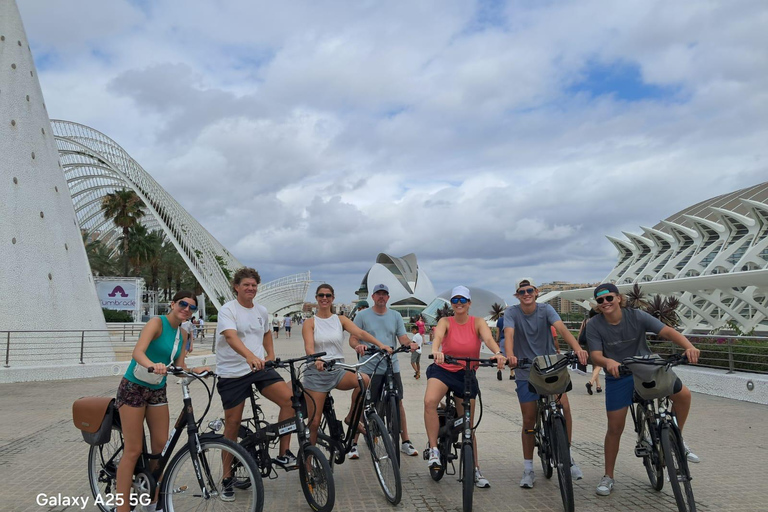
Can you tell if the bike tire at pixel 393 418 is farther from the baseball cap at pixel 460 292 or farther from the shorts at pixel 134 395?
the shorts at pixel 134 395

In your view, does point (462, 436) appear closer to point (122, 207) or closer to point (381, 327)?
point (381, 327)

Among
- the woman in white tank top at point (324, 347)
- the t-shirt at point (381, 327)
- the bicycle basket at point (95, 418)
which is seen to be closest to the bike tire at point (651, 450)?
the woman in white tank top at point (324, 347)

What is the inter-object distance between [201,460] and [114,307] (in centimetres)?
3831

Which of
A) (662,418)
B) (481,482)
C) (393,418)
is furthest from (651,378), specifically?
(393,418)

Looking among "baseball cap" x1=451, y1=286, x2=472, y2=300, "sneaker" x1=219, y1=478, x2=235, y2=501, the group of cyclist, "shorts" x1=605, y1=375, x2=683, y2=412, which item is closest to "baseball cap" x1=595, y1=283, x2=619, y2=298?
the group of cyclist

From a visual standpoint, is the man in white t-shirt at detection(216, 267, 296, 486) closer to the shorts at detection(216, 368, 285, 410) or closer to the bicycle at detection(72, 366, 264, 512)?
the shorts at detection(216, 368, 285, 410)

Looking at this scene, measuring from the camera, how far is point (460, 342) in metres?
4.79

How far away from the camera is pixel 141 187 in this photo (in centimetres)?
3975

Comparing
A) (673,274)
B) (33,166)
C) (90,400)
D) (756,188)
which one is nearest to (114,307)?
(33,166)

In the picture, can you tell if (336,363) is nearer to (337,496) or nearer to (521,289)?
(337,496)

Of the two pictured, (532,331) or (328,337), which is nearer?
(532,331)

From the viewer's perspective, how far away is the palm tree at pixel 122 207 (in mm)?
47719

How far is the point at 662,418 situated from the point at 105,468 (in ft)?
13.4

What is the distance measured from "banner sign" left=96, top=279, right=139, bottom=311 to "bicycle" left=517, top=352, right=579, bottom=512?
37948 mm
